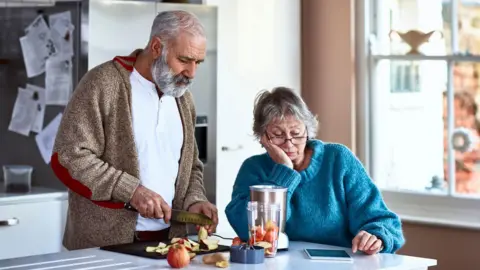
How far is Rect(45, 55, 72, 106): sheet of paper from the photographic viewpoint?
13.1 feet

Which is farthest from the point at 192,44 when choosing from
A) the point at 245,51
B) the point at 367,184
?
the point at 245,51

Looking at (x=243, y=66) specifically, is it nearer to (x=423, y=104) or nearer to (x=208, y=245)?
(x=423, y=104)

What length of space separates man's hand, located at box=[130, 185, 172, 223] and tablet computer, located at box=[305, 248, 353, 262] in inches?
18.5

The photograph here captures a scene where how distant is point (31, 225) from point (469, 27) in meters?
2.43

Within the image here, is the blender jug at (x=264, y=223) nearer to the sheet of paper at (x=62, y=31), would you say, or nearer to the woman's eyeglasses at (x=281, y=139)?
the woman's eyeglasses at (x=281, y=139)

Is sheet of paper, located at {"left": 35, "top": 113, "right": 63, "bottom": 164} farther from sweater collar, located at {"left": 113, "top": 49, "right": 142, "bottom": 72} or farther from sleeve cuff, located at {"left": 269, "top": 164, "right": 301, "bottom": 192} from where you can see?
sleeve cuff, located at {"left": 269, "top": 164, "right": 301, "bottom": 192}

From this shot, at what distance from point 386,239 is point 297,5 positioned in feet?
8.09

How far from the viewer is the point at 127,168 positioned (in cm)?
285

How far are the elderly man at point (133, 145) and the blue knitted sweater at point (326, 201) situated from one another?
0.24 m

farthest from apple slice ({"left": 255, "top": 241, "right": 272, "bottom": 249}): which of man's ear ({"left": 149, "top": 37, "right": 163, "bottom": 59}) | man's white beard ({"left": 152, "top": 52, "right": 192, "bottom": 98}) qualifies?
man's ear ({"left": 149, "top": 37, "right": 163, "bottom": 59})

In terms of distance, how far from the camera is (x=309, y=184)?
9.32 ft

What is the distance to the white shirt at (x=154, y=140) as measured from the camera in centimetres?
289

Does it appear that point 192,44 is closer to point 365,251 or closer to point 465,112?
point 365,251

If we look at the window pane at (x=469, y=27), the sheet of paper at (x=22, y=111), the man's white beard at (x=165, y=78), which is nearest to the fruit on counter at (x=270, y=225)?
the man's white beard at (x=165, y=78)
